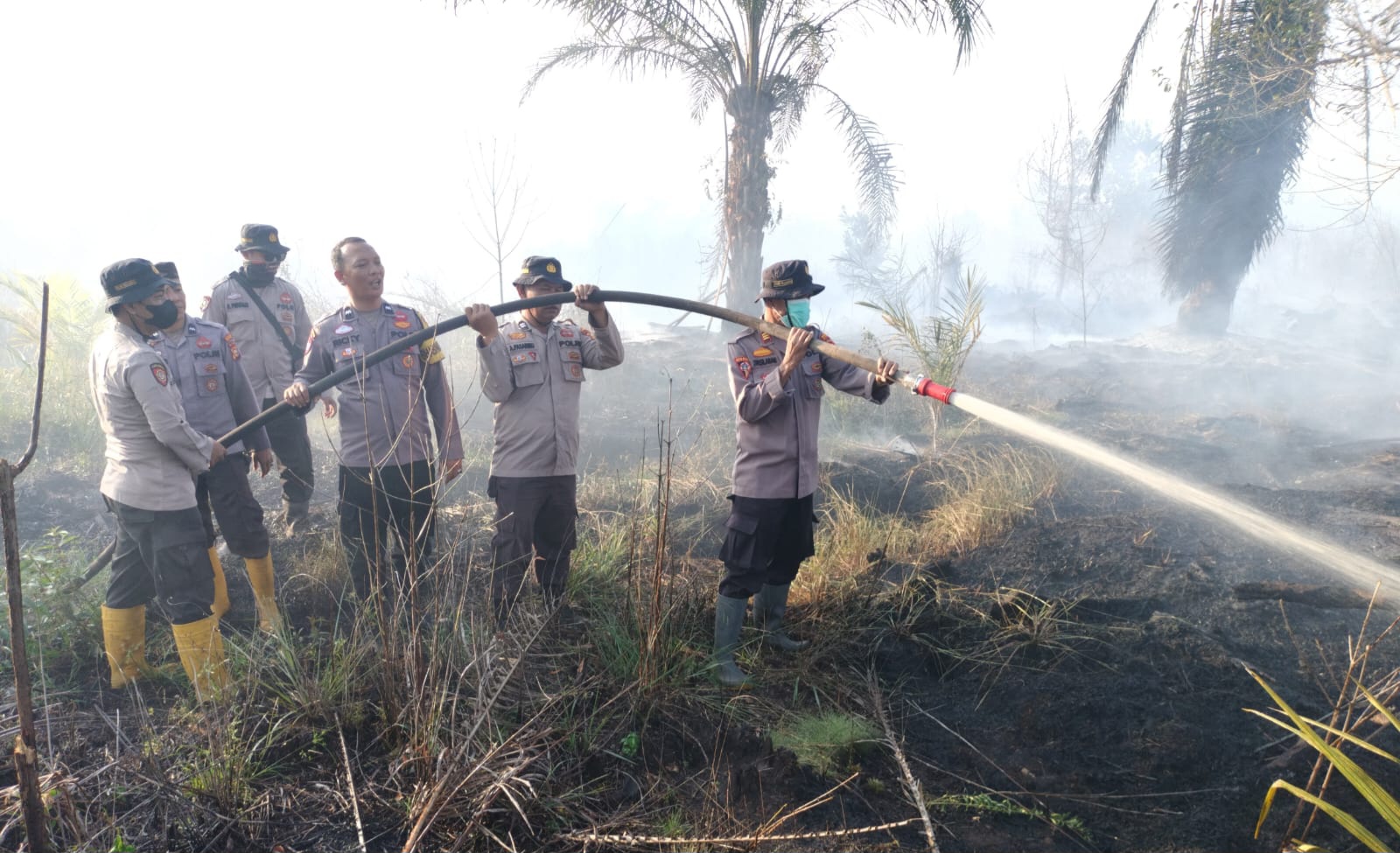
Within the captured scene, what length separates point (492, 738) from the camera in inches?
104

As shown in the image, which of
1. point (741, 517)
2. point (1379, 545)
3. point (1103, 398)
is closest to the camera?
point (741, 517)

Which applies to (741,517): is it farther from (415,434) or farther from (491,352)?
(415,434)

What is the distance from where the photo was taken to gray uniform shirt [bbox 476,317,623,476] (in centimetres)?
363

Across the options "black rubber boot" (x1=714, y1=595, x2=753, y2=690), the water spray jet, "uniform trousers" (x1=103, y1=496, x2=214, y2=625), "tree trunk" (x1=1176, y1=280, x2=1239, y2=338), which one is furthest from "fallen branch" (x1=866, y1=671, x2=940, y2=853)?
"tree trunk" (x1=1176, y1=280, x2=1239, y2=338)

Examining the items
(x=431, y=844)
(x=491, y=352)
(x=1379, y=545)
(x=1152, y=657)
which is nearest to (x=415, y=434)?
(x=491, y=352)

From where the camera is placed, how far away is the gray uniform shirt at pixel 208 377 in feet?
12.1

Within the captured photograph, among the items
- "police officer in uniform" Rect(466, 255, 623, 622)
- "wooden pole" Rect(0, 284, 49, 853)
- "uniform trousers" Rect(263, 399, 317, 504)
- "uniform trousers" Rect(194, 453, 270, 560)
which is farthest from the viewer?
"uniform trousers" Rect(263, 399, 317, 504)

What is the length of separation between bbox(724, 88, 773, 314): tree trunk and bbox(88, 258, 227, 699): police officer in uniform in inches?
383

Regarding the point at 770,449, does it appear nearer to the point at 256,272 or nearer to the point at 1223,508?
the point at 1223,508

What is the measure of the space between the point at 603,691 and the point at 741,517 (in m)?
0.99

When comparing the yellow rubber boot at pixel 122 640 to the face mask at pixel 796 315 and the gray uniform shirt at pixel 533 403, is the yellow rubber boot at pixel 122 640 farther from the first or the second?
the face mask at pixel 796 315

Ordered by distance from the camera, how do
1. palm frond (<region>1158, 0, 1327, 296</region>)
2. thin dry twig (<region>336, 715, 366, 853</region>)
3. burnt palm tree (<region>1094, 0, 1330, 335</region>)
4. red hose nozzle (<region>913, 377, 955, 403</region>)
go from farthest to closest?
palm frond (<region>1158, 0, 1327, 296</region>) < burnt palm tree (<region>1094, 0, 1330, 335</region>) < red hose nozzle (<region>913, 377, 955, 403</region>) < thin dry twig (<region>336, 715, 366, 853</region>)

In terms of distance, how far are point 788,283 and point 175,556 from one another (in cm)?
310

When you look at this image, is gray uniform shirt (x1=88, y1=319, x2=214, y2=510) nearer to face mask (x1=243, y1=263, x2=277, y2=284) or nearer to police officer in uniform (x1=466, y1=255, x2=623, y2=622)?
police officer in uniform (x1=466, y1=255, x2=623, y2=622)
